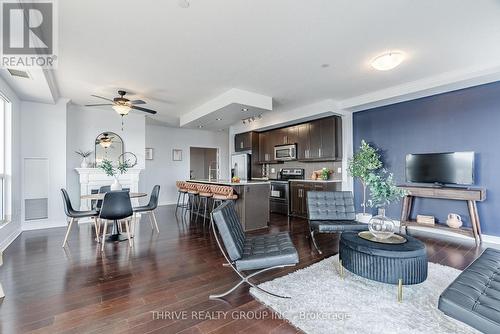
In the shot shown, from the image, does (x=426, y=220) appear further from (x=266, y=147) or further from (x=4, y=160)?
(x=4, y=160)

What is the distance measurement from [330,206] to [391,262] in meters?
1.76

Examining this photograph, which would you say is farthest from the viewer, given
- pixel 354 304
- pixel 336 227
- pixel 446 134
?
pixel 446 134

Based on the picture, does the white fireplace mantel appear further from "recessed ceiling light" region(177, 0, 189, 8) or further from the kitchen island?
"recessed ceiling light" region(177, 0, 189, 8)

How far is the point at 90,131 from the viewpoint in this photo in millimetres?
6008

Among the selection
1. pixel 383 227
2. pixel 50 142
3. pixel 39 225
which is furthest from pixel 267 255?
pixel 50 142

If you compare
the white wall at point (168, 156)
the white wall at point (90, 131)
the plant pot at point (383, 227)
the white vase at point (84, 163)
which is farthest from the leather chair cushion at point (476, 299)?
the white wall at point (168, 156)

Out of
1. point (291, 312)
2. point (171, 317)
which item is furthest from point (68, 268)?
point (291, 312)

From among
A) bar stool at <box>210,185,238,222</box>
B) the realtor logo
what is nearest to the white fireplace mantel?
bar stool at <box>210,185,238,222</box>

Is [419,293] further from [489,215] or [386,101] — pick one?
[386,101]

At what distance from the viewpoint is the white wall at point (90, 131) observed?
5.73 m

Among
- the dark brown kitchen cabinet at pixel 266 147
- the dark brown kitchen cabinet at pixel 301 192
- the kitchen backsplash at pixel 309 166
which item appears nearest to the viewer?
the dark brown kitchen cabinet at pixel 301 192

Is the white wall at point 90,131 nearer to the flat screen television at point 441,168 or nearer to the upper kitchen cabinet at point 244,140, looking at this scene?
the upper kitchen cabinet at point 244,140

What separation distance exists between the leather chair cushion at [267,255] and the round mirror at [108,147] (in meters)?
5.16

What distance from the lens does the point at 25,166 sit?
4.77m
